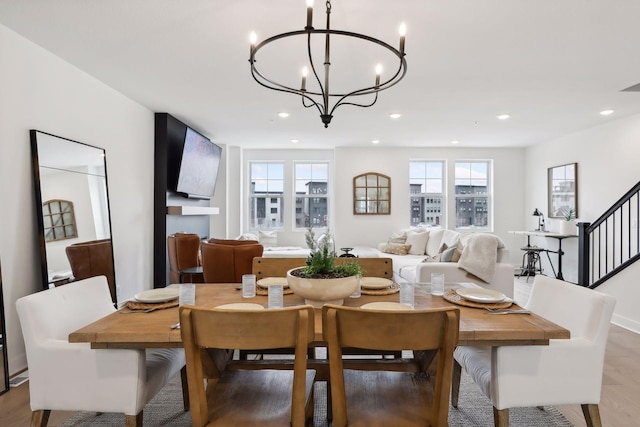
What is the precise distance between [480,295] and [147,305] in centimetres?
167

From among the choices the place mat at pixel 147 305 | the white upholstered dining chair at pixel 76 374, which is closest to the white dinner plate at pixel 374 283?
the place mat at pixel 147 305

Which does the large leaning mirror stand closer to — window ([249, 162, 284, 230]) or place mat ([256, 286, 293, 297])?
place mat ([256, 286, 293, 297])

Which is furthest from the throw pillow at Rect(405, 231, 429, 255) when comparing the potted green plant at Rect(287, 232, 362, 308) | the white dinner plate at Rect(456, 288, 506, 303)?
the potted green plant at Rect(287, 232, 362, 308)

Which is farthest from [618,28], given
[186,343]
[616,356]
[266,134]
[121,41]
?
[266,134]

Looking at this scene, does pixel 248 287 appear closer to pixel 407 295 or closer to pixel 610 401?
pixel 407 295

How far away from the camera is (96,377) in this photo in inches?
57.8

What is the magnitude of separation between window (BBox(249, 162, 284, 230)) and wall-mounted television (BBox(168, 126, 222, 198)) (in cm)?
158

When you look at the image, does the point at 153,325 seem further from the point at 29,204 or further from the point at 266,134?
the point at 266,134

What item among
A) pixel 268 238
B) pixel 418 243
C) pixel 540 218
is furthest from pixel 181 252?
pixel 540 218

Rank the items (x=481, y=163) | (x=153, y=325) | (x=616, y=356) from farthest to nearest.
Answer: (x=481, y=163) < (x=616, y=356) < (x=153, y=325)

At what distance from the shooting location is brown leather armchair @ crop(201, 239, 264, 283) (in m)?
3.68

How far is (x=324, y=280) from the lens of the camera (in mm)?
1602

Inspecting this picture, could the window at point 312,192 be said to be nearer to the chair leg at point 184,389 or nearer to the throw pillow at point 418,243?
the throw pillow at point 418,243

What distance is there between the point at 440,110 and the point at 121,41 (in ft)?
11.3
